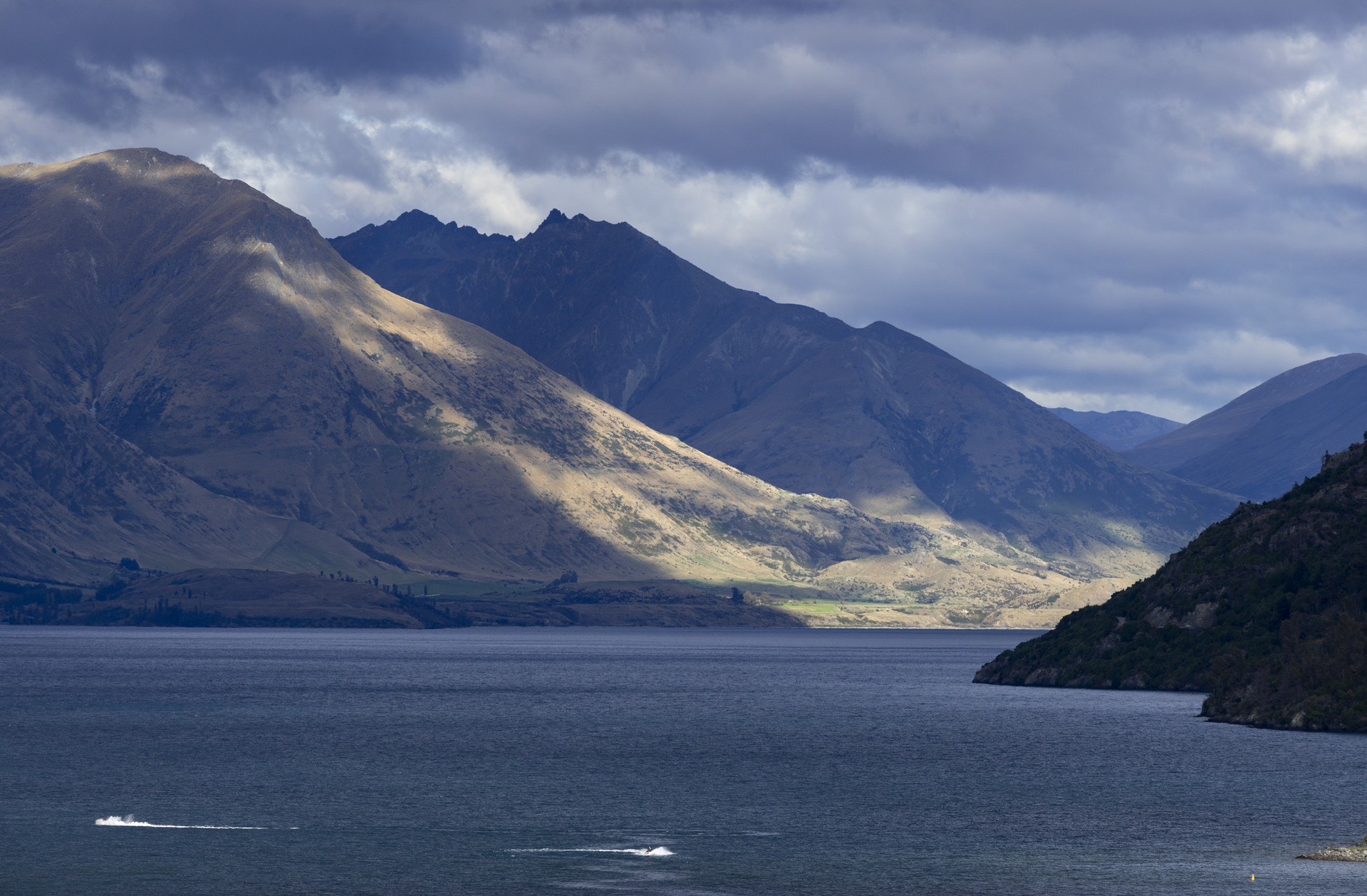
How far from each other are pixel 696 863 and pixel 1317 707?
105218 millimetres

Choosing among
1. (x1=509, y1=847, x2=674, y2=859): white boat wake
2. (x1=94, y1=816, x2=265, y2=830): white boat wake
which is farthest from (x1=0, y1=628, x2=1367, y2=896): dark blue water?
(x1=94, y1=816, x2=265, y2=830): white boat wake

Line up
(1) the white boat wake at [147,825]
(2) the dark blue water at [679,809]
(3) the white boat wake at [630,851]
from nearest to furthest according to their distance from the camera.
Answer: (2) the dark blue water at [679,809] < (3) the white boat wake at [630,851] < (1) the white boat wake at [147,825]

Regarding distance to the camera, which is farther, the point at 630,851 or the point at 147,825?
the point at 147,825

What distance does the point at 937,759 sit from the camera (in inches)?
6083

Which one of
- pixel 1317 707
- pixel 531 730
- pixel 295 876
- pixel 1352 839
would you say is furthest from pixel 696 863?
pixel 1317 707

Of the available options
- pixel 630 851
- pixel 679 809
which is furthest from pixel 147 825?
pixel 679 809

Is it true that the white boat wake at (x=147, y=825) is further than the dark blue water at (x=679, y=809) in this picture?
Yes

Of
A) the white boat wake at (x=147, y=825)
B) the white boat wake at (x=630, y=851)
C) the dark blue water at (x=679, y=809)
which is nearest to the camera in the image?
the dark blue water at (x=679, y=809)

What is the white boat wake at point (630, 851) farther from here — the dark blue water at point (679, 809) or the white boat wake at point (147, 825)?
the white boat wake at point (147, 825)

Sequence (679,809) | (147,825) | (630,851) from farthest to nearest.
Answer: (679,809) < (147,825) < (630,851)

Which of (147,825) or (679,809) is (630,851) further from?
(147,825)

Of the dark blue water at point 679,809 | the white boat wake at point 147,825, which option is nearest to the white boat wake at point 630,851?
the dark blue water at point 679,809

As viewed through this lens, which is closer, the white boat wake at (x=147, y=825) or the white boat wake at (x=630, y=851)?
the white boat wake at (x=630, y=851)

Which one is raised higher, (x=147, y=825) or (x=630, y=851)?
(x=630, y=851)
